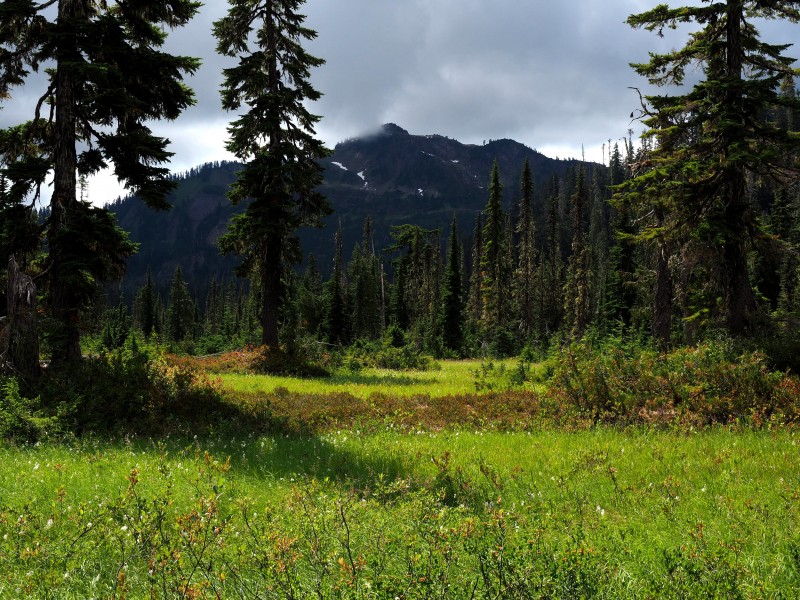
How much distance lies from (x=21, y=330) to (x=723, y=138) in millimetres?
20083

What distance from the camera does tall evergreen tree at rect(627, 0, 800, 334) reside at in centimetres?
1380

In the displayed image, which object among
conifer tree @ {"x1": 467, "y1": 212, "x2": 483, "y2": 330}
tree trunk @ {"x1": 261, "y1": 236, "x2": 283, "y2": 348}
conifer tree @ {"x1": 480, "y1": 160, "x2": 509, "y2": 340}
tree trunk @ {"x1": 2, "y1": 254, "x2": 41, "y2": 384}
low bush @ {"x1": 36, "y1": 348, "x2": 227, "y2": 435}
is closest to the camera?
low bush @ {"x1": 36, "y1": 348, "x2": 227, "y2": 435}

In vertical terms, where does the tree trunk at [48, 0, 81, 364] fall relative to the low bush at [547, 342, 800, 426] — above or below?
above

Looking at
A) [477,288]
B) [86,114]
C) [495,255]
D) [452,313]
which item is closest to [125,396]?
[86,114]

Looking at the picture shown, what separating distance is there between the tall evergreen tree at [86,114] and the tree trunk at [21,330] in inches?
23.7

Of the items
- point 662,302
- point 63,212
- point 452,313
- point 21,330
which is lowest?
point 452,313

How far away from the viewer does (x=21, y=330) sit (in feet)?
34.4

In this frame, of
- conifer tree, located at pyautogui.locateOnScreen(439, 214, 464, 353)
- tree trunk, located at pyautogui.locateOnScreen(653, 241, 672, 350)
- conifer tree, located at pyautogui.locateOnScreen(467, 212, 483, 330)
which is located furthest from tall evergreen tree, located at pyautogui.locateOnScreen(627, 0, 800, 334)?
conifer tree, located at pyautogui.locateOnScreen(467, 212, 483, 330)

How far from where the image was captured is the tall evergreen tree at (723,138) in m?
13.8

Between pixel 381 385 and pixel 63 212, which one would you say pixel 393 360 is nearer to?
pixel 381 385

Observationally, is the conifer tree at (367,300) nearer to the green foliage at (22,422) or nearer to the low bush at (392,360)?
the low bush at (392,360)

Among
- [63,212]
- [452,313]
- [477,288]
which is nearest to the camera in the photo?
[63,212]

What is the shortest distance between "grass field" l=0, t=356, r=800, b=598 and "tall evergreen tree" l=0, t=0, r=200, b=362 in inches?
212

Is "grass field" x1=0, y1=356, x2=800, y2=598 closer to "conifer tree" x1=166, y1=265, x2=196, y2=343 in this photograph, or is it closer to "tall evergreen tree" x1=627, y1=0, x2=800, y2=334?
"tall evergreen tree" x1=627, y1=0, x2=800, y2=334
